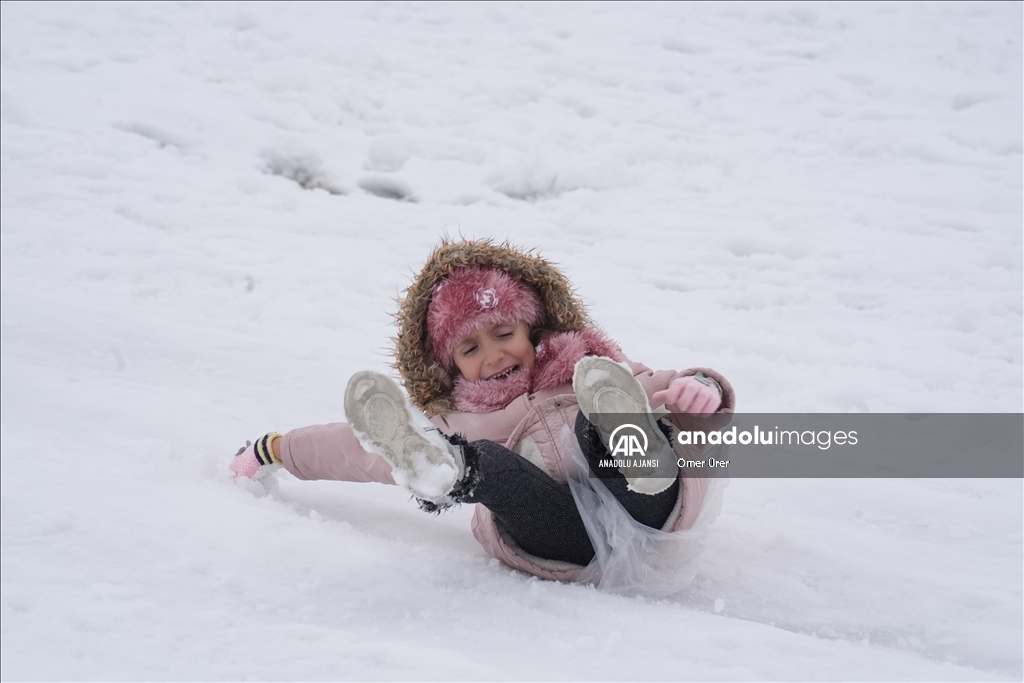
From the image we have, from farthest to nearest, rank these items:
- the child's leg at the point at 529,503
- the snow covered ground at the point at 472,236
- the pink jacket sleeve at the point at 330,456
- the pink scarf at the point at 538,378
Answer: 1. the pink scarf at the point at 538,378
2. the pink jacket sleeve at the point at 330,456
3. the child's leg at the point at 529,503
4. the snow covered ground at the point at 472,236

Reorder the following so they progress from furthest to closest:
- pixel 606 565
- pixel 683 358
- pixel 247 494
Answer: pixel 683 358 → pixel 247 494 → pixel 606 565

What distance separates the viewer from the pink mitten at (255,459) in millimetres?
1870

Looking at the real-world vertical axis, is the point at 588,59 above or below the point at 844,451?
above

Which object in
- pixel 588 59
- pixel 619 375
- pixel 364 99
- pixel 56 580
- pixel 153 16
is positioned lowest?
pixel 56 580

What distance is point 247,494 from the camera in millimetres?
1822

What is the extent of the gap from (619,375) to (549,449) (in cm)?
38

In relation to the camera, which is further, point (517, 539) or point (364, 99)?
point (364, 99)

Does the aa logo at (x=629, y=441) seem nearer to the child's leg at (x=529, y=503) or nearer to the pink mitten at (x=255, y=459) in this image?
the child's leg at (x=529, y=503)

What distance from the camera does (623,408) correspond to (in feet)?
4.64

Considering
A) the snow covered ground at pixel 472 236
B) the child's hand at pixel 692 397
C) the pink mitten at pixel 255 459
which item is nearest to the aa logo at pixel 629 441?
the child's hand at pixel 692 397

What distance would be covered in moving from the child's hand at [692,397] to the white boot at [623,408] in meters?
0.07

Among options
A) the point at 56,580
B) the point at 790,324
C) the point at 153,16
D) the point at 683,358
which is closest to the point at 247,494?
the point at 56,580

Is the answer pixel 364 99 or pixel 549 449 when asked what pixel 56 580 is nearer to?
pixel 549 449

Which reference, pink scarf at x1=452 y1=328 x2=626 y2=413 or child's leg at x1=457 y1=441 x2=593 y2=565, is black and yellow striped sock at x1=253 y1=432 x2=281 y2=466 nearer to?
pink scarf at x1=452 y1=328 x2=626 y2=413
